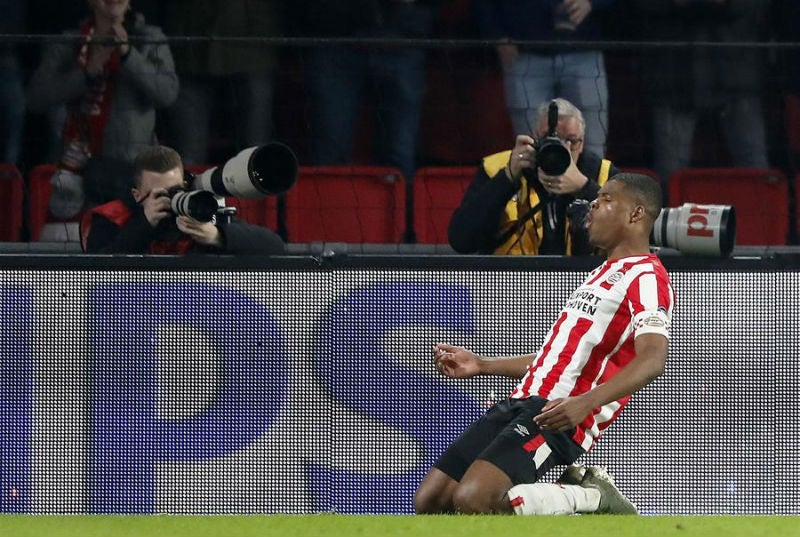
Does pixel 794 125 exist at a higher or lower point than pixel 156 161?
higher

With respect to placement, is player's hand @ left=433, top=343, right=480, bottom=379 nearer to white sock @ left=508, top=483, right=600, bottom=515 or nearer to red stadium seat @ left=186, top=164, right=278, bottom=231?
white sock @ left=508, top=483, right=600, bottom=515

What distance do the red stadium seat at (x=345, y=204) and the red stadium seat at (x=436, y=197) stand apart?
0.09 m

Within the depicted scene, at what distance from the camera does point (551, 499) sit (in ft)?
17.1

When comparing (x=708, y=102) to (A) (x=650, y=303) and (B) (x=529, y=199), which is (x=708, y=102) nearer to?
(B) (x=529, y=199)

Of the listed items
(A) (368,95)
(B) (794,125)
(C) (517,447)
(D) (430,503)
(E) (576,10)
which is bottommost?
(D) (430,503)

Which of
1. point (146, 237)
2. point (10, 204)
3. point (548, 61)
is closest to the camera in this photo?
point (146, 237)

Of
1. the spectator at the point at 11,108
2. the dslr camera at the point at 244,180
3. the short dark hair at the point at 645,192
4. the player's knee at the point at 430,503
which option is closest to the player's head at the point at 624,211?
the short dark hair at the point at 645,192

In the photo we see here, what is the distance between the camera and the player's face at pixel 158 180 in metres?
6.40

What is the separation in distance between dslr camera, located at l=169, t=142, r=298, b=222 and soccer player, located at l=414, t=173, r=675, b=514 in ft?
3.44

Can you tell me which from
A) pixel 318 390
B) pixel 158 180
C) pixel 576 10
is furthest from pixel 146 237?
pixel 576 10

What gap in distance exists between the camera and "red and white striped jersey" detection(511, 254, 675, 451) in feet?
17.4

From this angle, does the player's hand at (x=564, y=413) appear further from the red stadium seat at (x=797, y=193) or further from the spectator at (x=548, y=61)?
the red stadium seat at (x=797, y=193)

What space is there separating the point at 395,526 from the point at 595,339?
3.88 feet

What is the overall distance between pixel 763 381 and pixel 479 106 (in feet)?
9.57
